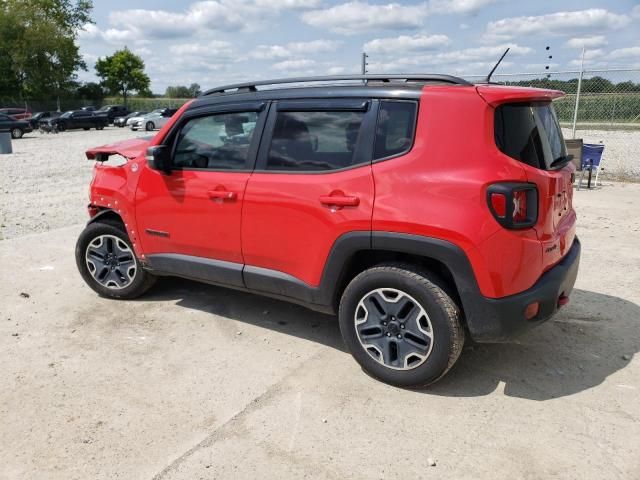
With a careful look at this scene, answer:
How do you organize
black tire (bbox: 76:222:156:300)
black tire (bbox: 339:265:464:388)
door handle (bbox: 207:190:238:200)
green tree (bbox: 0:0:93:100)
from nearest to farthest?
1. black tire (bbox: 339:265:464:388)
2. door handle (bbox: 207:190:238:200)
3. black tire (bbox: 76:222:156:300)
4. green tree (bbox: 0:0:93:100)

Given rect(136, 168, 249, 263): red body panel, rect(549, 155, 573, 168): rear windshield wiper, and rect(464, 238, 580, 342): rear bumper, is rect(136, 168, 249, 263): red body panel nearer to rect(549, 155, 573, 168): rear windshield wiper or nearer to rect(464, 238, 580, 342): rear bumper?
rect(464, 238, 580, 342): rear bumper

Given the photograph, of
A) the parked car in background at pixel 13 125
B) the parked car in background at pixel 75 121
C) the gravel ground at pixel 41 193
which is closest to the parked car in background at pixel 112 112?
the parked car in background at pixel 75 121

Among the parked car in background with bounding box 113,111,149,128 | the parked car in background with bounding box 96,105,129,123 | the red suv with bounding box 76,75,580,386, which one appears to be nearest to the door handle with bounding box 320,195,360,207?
the red suv with bounding box 76,75,580,386

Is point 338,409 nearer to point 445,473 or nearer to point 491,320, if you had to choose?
point 445,473

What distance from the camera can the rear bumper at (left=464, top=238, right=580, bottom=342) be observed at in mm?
2975

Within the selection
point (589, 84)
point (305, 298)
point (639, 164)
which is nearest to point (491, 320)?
point (305, 298)

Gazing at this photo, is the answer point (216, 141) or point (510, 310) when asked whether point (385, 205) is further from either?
point (216, 141)

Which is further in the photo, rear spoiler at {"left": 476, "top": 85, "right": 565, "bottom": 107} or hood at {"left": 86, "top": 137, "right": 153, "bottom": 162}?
hood at {"left": 86, "top": 137, "right": 153, "bottom": 162}

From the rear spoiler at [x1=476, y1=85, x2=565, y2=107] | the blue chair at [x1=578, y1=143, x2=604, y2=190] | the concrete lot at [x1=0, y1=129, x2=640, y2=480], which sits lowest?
the concrete lot at [x1=0, y1=129, x2=640, y2=480]

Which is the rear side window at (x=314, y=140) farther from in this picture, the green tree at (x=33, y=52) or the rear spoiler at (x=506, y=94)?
the green tree at (x=33, y=52)

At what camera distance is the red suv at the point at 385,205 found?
2967mm

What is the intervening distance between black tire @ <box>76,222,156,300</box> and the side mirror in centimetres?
83

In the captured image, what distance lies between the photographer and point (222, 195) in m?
3.86

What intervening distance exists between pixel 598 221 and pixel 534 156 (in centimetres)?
498
